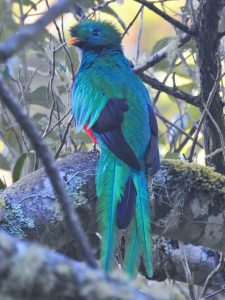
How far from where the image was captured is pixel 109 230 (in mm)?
2678

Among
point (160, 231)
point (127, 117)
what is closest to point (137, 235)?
point (160, 231)

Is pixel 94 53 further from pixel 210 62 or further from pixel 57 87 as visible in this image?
pixel 210 62

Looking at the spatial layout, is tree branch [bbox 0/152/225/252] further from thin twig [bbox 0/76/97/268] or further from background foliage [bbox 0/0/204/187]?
thin twig [bbox 0/76/97/268]

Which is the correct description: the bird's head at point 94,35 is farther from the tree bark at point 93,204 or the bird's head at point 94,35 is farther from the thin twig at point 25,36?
the thin twig at point 25,36

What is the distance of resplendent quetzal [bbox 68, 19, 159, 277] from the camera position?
2711 mm

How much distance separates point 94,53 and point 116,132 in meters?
1.08

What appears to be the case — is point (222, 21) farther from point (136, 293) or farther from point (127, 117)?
point (136, 293)

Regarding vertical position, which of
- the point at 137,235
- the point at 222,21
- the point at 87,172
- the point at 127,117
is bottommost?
the point at 137,235

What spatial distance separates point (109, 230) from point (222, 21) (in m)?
1.79

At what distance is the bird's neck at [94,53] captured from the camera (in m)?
4.16

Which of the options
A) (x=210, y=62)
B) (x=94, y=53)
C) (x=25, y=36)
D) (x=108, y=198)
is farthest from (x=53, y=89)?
(x=25, y=36)

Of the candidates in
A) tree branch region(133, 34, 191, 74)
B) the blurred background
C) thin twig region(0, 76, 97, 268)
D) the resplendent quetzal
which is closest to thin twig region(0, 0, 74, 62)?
thin twig region(0, 76, 97, 268)

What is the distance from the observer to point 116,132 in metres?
3.35

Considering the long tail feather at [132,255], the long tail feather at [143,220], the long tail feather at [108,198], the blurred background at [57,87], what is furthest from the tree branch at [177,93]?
the long tail feather at [132,255]
